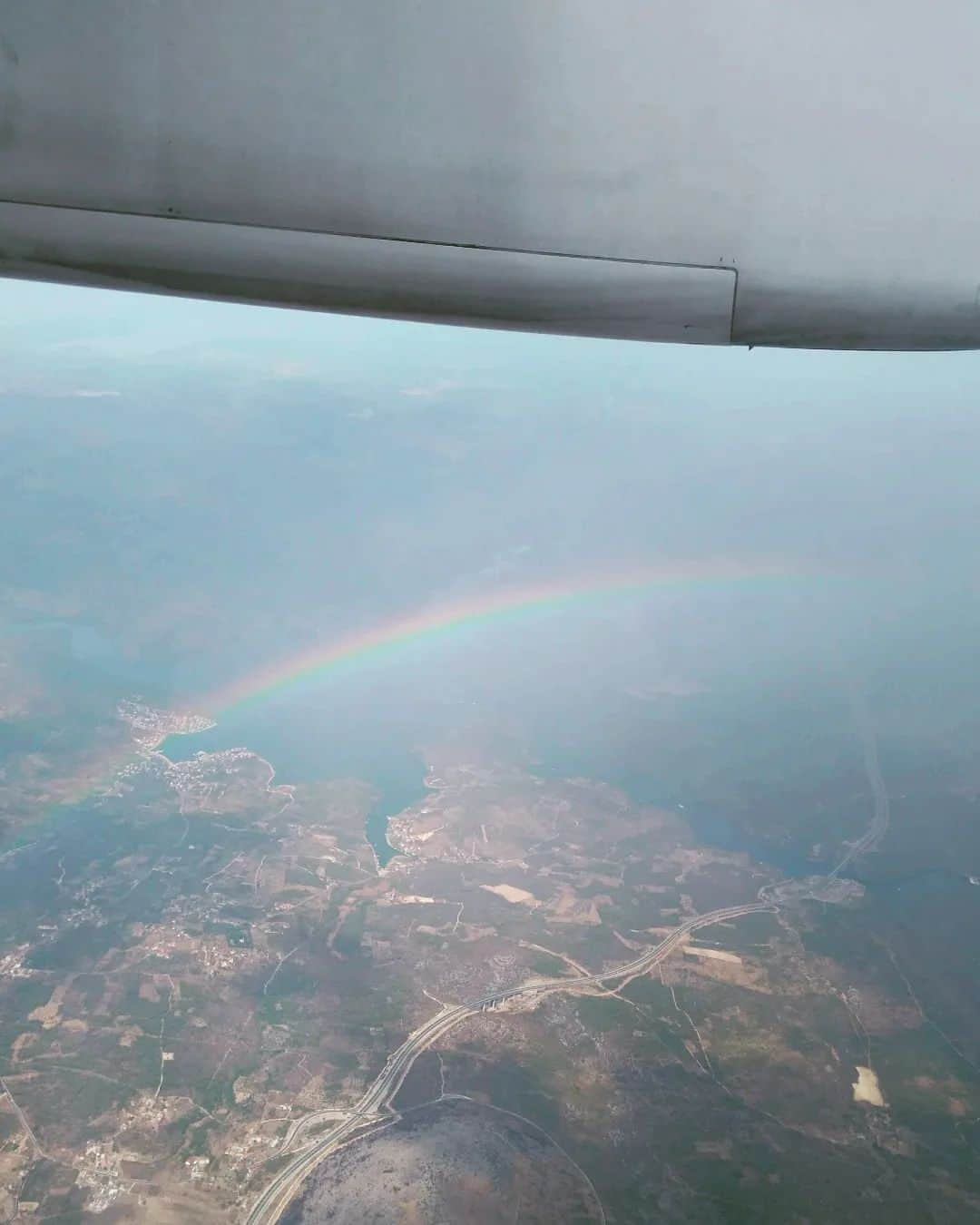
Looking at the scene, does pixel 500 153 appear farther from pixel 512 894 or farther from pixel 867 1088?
pixel 512 894

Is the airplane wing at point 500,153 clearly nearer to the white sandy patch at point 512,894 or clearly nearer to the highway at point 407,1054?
the highway at point 407,1054

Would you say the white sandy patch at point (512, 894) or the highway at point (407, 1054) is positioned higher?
the highway at point (407, 1054)

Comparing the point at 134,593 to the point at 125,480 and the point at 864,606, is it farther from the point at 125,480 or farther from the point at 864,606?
the point at 864,606

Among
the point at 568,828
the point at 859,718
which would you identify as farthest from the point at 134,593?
the point at 859,718

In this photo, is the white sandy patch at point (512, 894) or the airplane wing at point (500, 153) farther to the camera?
the white sandy patch at point (512, 894)

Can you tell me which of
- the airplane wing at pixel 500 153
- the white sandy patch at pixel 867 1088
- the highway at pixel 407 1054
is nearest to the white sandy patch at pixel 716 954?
the highway at pixel 407 1054

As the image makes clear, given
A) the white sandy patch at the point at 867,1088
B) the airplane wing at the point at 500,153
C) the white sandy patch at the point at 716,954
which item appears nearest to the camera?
the airplane wing at the point at 500,153
